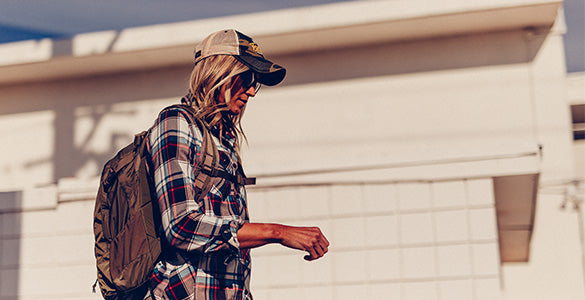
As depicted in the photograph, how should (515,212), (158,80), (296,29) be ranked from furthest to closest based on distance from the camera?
1. (158,80)
2. (296,29)
3. (515,212)

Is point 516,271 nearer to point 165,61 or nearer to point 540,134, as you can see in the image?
point 540,134

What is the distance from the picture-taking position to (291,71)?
26.6 feet

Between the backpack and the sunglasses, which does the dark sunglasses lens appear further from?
the backpack

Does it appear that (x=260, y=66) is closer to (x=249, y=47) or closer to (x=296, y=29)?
(x=249, y=47)

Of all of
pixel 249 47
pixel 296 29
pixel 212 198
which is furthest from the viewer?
pixel 296 29

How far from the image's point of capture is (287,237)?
1891 mm

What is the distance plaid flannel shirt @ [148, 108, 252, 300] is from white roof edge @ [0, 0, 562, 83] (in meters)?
5.36

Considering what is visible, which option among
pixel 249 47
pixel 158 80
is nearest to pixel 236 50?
pixel 249 47

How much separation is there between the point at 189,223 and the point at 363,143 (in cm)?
597

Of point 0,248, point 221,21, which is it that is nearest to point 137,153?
point 0,248

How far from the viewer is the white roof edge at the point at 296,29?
23.1 ft

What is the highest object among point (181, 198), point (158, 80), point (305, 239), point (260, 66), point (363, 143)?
point (158, 80)

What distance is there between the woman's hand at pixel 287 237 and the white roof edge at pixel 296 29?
216 inches

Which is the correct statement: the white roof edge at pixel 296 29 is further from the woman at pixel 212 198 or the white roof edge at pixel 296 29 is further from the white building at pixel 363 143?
the woman at pixel 212 198
